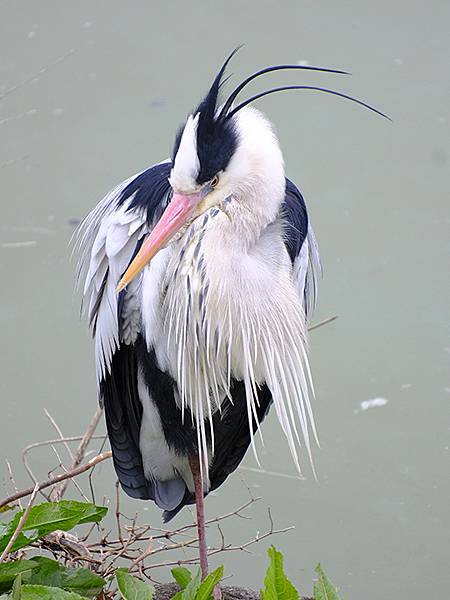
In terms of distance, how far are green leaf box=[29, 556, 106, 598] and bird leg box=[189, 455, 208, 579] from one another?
286mm

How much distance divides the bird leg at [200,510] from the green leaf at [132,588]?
302 millimetres

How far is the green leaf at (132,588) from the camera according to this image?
1689mm

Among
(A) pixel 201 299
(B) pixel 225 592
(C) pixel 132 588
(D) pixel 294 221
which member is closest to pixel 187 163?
(A) pixel 201 299

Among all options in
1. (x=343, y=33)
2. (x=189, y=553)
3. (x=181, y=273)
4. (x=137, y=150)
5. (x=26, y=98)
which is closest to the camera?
(x=181, y=273)

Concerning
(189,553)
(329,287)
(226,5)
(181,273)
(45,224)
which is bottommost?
(189,553)

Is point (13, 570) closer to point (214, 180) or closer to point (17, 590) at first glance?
point (17, 590)

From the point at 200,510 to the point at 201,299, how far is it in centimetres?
51

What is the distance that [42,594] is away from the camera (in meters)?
1.62

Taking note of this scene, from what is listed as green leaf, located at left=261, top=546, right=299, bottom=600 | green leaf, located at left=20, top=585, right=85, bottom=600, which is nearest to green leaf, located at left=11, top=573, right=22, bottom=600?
green leaf, located at left=20, top=585, right=85, bottom=600

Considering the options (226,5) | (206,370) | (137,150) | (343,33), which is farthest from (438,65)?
(206,370)

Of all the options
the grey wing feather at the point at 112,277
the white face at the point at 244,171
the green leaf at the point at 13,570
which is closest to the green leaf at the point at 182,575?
the green leaf at the point at 13,570

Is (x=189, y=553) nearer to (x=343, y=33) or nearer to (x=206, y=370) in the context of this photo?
(x=206, y=370)

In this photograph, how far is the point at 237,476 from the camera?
260 centimetres

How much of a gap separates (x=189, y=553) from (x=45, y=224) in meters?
1.11
